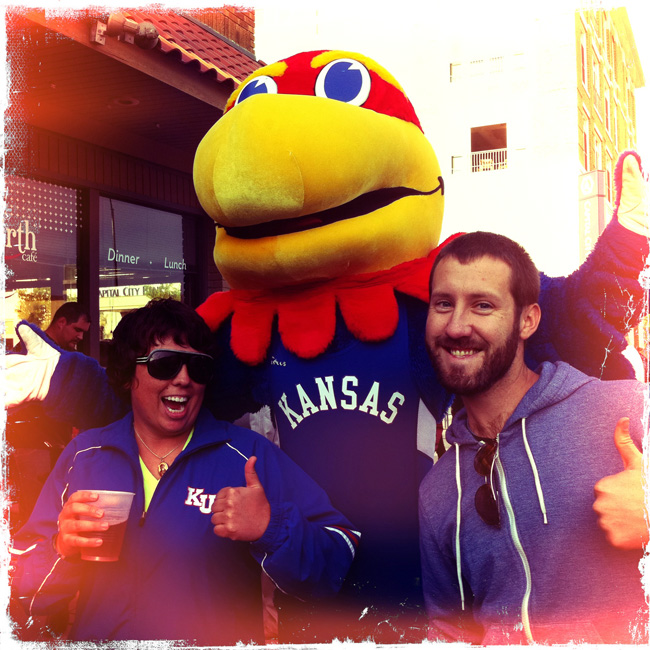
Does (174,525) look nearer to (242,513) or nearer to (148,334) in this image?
(242,513)

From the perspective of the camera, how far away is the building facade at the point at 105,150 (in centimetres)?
423

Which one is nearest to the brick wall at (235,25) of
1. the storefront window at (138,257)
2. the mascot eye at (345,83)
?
the storefront window at (138,257)

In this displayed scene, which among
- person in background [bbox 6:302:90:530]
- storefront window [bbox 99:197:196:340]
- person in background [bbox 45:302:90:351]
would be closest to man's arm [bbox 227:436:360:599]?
person in background [bbox 6:302:90:530]

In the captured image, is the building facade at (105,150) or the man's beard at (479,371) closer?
the man's beard at (479,371)

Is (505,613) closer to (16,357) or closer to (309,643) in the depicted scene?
(309,643)

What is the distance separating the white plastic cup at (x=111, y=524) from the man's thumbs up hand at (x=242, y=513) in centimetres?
28

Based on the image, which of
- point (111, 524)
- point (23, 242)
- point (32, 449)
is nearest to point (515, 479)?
point (111, 524)

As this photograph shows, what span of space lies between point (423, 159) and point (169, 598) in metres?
1.73

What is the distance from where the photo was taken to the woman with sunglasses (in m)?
1.94

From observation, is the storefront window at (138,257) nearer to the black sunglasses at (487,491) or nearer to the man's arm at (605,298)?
the man's arm at (605,298)

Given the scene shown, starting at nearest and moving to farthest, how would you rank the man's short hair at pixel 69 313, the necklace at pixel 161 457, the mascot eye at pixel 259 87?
the necklace at pixel 161 457
the mascot eye at pixel 259 87
the man's short hair at pixel 69 313

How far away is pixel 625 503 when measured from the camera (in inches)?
66.2

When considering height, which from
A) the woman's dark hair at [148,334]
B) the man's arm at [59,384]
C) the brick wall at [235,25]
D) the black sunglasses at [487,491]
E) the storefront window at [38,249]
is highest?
the brick wall at [235,25]

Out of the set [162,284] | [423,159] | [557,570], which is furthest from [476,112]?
[557,570]
